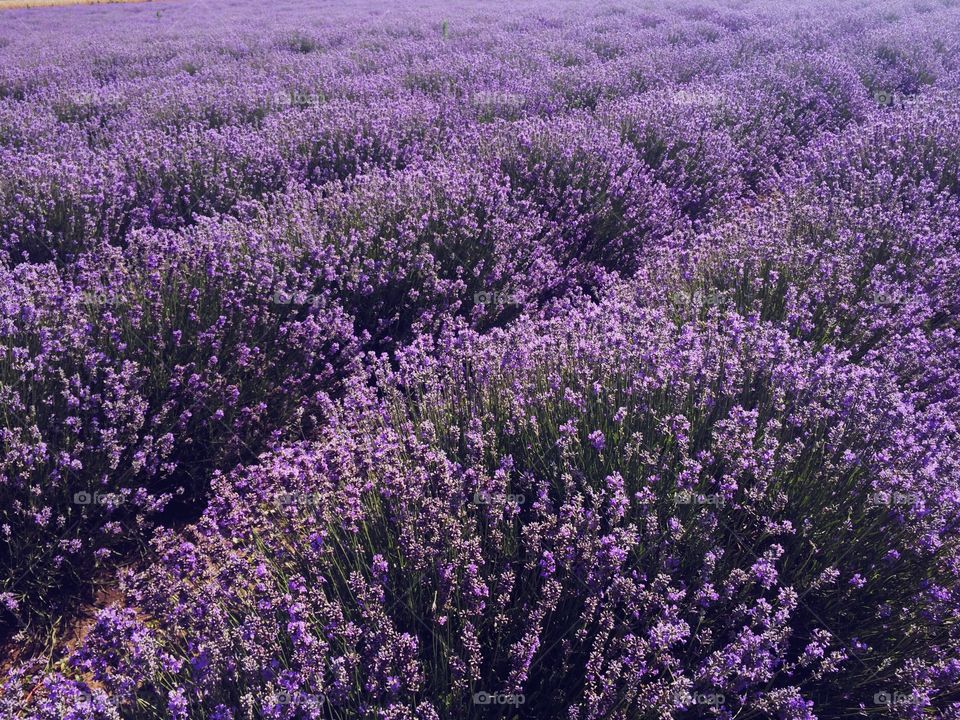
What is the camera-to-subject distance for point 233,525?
2.01 meters

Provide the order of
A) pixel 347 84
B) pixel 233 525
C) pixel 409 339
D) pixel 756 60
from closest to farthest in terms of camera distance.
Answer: pixel 233 525
pixel 409 339
pixel 347 84
pixel 756 60

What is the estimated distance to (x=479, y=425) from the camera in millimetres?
2133

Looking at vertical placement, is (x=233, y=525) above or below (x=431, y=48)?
below

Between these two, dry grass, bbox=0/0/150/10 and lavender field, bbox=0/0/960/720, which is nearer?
lavender field, bbox=0/0/960/720

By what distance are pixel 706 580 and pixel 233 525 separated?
4.14ft

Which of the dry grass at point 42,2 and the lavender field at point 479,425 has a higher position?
the dry grass at point 42,2

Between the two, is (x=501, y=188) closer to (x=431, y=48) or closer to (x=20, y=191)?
(x=20, y=191)

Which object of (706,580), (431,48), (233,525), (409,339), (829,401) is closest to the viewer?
(706,580)

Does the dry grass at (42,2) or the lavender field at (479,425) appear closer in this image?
the lavender field at (479,425)

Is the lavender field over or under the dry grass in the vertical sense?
under

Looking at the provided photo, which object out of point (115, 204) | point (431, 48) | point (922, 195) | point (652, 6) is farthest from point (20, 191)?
point (652, 6)

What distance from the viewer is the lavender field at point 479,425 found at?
160 cm

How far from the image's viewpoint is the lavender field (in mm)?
1604

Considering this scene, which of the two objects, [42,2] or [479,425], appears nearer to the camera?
[479,425]
